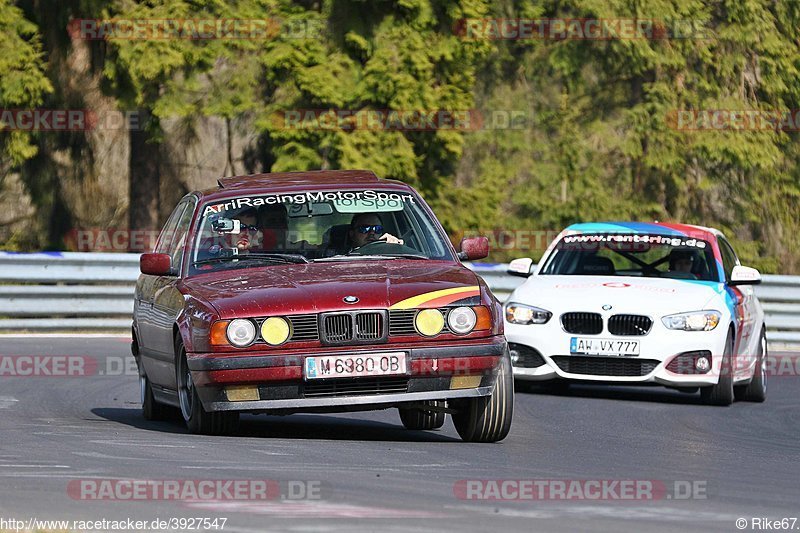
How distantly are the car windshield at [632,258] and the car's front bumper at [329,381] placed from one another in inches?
221

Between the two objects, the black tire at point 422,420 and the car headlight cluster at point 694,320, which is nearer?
the black tire at point 422,420

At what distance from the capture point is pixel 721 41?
3228 centimetres

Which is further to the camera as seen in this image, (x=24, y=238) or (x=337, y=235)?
(x=24, y=238)

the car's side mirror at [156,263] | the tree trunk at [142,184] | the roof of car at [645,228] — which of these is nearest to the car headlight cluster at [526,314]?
the roof of car at [645,228]

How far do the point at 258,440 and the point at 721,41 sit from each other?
24.7 m

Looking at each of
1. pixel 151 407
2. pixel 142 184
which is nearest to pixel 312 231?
pixel 151 407

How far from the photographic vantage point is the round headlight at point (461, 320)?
903cm

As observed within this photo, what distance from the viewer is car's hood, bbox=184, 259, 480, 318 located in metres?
8.91

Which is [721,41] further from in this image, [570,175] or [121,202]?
[121,202]

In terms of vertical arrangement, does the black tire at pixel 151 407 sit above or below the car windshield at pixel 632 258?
below

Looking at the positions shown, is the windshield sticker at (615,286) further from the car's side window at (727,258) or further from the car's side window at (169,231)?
the car's side window at (169,231)

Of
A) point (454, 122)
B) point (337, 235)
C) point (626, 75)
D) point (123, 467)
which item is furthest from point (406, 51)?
point (123, 467)

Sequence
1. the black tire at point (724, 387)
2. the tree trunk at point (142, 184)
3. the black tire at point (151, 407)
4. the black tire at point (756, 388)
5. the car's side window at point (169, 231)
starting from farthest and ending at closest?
1. the tree trunk at point (142, 184)
2. the black tire at point (756, 388)
3. the black tire at point (724, 387)
4. the car's side window at point (169, 231)
5. the black tire at point (151, 407)

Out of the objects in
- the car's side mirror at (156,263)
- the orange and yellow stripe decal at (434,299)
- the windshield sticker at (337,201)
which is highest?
the windshield sticker at (337,201)
